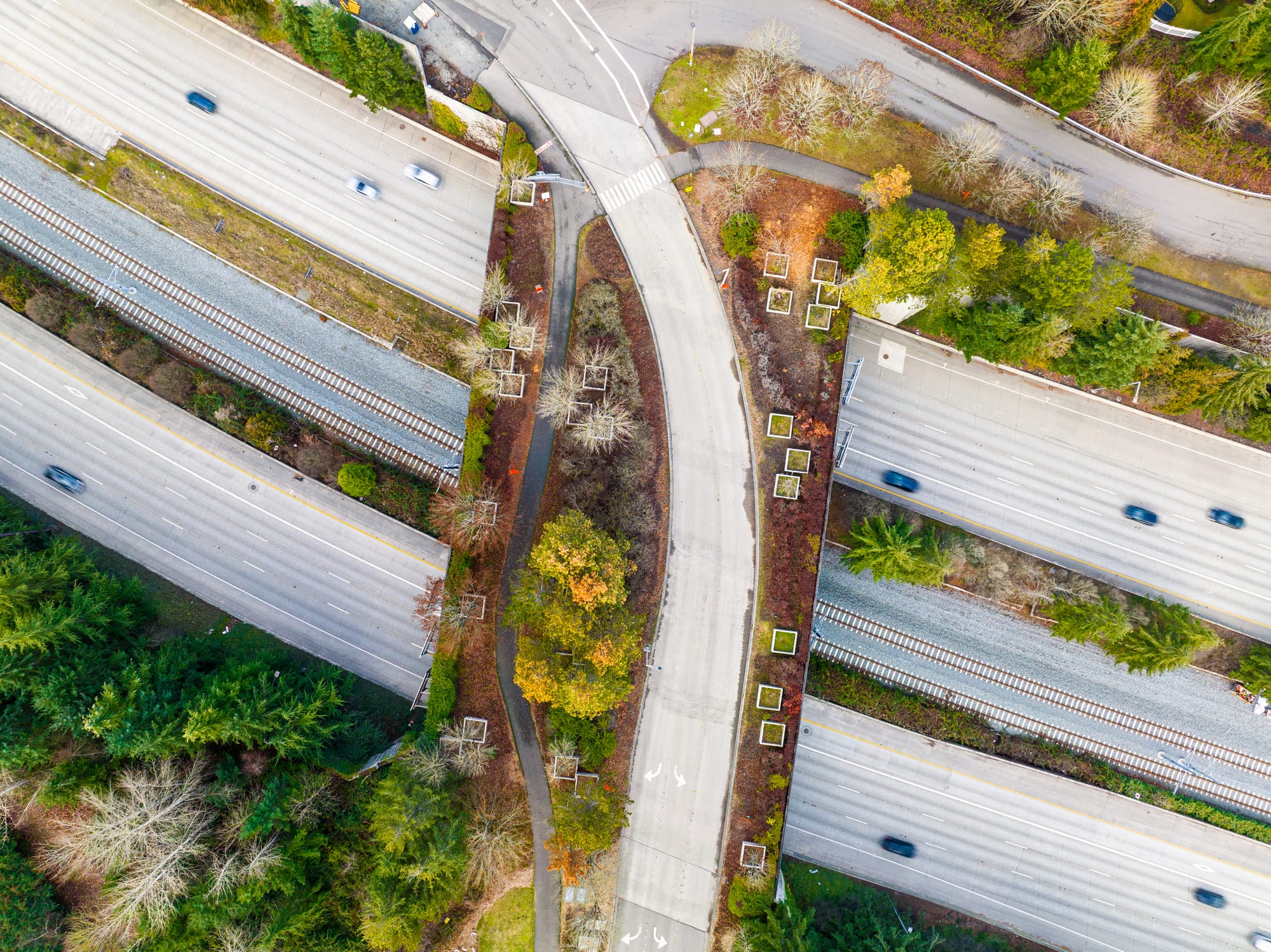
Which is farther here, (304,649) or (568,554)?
(304,649)

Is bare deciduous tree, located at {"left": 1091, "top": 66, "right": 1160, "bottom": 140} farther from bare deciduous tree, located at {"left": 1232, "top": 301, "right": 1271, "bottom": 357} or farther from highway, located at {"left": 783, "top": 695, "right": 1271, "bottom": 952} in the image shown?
highway, located at {"left": 783, "top": 695, "right": 1271, "bottom": 952}

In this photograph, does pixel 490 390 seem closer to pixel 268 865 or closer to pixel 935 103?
pixel 268 865

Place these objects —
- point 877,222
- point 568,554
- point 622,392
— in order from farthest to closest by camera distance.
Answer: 1. point 622,392
2. point 877,222
3. point 568,554

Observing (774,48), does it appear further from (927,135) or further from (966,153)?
(966,153)

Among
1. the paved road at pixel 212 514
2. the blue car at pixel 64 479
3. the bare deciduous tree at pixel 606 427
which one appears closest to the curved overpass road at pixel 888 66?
the bare deciduous tree at pixel 606 427

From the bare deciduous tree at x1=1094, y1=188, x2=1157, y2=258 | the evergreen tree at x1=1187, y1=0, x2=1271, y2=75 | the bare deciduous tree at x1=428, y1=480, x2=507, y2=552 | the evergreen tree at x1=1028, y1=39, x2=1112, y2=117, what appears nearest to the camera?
the evergreen tree at x1=1187, y1=0, x2=1271, y2=75

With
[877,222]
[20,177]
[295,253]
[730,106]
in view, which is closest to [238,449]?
[295,253]

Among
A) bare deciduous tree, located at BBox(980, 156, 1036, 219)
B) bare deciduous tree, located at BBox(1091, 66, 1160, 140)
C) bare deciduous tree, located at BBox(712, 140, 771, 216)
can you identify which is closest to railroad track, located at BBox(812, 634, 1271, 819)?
bare deciduous tree, located at BBox(712, 140, 771, 216)
